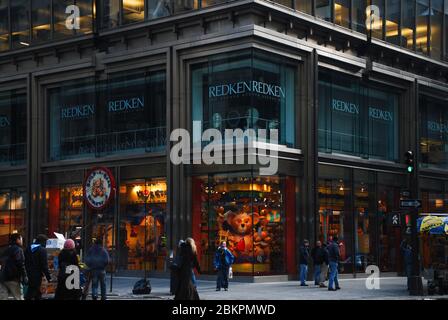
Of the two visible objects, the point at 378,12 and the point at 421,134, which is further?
the point at 421,134

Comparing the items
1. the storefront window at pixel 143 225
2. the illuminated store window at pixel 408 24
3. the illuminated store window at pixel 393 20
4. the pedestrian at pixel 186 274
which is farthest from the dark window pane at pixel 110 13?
the pedestrian at pixel 186 274

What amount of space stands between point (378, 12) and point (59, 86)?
51.5 feet

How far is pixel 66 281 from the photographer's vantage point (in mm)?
17859

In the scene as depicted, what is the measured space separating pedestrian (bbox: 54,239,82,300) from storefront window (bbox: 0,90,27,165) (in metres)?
22.4

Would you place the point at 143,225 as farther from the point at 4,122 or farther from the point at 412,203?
the point at 412,203

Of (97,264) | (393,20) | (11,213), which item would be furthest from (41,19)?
(97,264)

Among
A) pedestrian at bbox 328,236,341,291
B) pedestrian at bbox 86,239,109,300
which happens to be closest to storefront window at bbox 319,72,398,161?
pedestrian at bbox 328,236,341,291

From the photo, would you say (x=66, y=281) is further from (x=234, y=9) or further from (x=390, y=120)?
(x=390, y=120)

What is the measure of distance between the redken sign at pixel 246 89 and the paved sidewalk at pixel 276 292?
24.6 feet

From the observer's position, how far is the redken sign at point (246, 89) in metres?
31.8

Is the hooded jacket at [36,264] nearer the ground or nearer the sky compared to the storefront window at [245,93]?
nearer the ground

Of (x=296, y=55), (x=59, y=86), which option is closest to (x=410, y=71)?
(x=296, y=55)

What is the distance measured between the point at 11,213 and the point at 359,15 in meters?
19.5

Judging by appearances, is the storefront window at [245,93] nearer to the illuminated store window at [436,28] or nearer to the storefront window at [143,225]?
the storefront window at [143,225]
